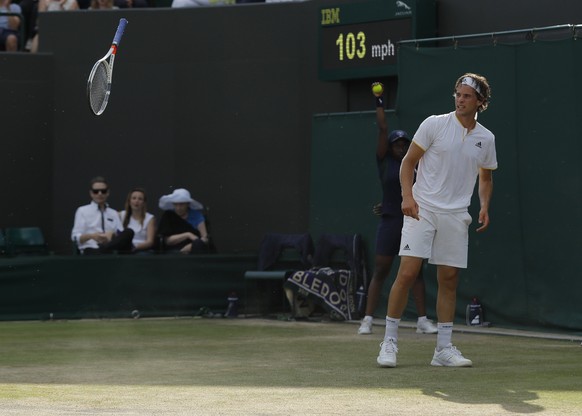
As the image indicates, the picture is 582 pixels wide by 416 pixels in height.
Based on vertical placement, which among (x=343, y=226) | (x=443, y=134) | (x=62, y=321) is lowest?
(x=62, y=321)

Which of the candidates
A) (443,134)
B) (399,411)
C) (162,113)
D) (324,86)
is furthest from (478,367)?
(162,113)

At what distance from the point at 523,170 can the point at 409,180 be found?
352cm

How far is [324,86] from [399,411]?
28.1 ft

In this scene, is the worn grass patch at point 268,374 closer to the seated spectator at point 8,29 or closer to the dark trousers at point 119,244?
the dark trousers at point 119,244

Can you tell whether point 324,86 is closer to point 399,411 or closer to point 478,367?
point 478,367

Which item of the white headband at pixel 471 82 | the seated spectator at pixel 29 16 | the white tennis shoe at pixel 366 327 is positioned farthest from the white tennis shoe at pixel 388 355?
the seated spectator at pixel 29 16

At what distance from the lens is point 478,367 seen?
889 centimetres

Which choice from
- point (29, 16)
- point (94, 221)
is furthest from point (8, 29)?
point (94, 221)

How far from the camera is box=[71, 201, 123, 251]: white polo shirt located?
14.4m

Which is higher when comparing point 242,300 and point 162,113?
point 162,113

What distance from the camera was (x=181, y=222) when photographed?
14562mm

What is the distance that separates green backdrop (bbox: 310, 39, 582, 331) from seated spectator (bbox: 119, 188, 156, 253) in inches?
119

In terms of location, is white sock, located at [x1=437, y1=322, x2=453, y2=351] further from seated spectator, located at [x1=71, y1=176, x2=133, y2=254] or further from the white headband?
seated spectator, located at [x1=71, y1=176, x2=133, y2=254]

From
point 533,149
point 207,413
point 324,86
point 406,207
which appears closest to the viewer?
point 207,413
